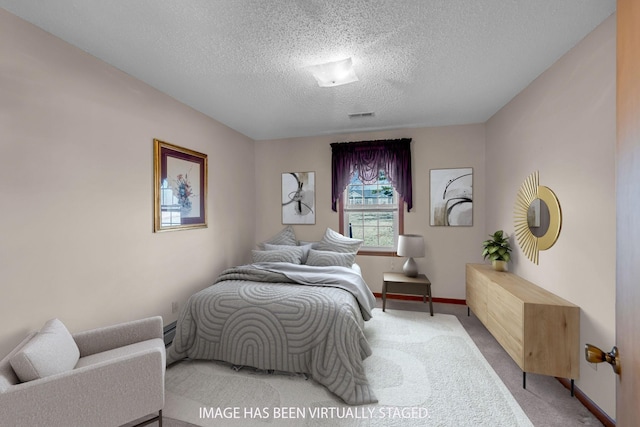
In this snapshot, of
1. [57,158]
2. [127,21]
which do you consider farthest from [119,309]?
[127,21]

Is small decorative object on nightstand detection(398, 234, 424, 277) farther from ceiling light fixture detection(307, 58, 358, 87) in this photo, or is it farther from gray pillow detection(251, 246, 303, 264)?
ceiling light fixture detection(307, 58, 358, 87)

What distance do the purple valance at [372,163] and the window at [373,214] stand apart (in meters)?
0.12

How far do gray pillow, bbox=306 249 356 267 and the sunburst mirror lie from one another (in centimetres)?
190

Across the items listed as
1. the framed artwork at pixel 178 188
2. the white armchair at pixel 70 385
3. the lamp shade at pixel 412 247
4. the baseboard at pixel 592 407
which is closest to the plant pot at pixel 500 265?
the lamp shade at pixel 412 247

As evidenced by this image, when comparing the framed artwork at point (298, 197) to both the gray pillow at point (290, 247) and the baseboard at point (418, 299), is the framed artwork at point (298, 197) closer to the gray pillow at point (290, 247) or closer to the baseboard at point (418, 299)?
the gray pillow at point (290, 247)

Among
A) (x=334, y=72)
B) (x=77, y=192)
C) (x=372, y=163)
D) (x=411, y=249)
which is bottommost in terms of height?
(x=411, y=249)

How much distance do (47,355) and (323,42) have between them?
8.41 ft

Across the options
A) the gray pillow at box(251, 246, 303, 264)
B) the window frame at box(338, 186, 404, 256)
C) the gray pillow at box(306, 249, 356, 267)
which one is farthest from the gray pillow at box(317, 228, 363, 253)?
the gray pillow at box(251, 246, 303, 264)

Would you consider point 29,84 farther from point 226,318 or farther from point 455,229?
point 455,229

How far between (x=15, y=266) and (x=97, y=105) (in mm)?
1312

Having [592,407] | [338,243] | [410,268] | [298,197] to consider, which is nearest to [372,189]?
[338,243]

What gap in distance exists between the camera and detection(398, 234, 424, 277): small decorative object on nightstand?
138 inches

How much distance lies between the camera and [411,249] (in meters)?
3.51

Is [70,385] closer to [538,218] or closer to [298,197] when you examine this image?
[298,197]
